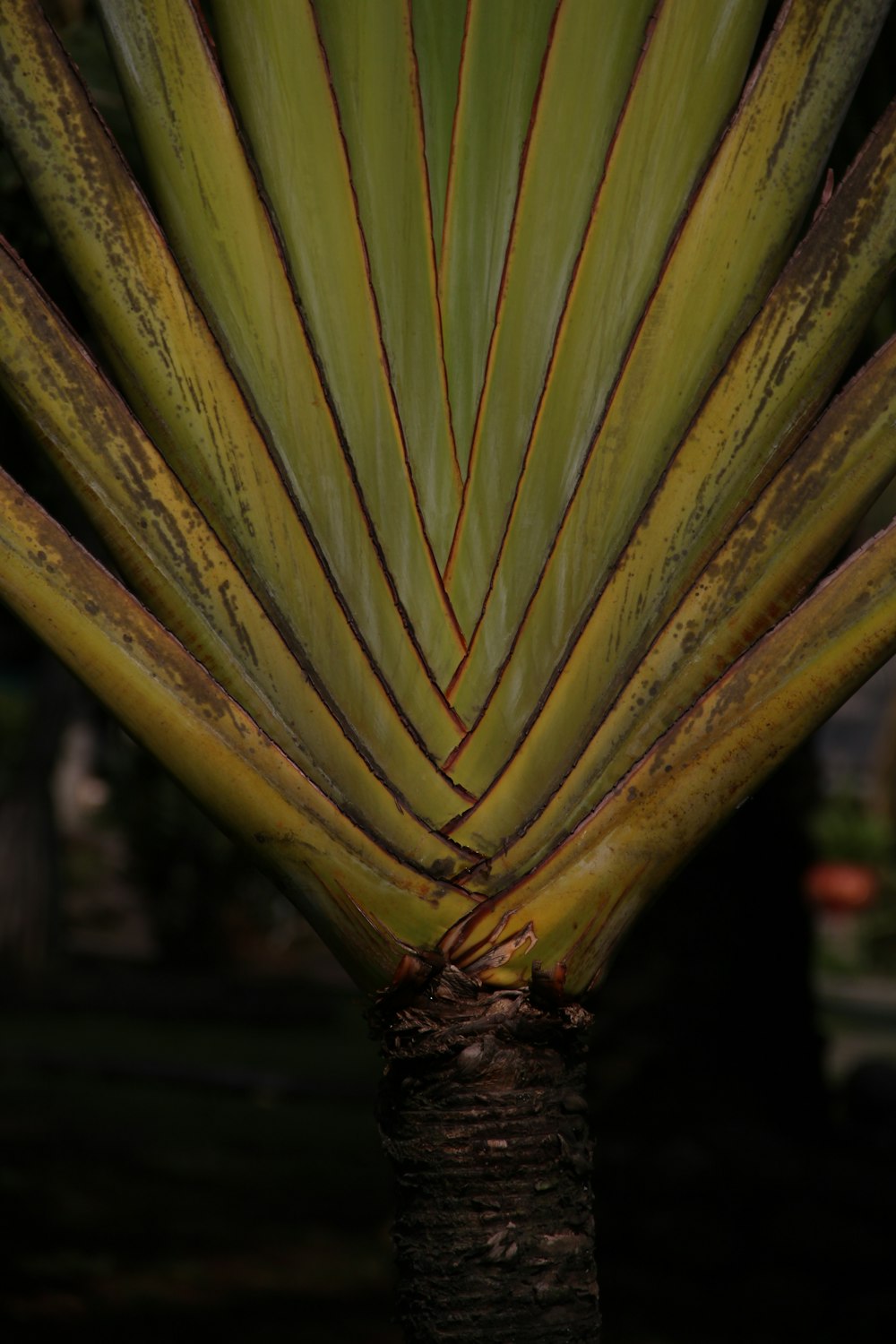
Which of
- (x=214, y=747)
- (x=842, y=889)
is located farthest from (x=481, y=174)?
(x=842, y=889)

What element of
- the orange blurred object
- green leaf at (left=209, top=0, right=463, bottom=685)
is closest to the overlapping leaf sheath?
green leaf at (left=209, top=0, right=463, bottom=685)

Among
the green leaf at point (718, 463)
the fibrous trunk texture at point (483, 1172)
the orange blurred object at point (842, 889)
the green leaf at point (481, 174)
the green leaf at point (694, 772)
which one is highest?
the orange blurred object at point (842, 889)

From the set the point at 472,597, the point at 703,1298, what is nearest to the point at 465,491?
the point at 472,597

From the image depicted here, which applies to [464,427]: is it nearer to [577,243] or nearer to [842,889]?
[577,243]

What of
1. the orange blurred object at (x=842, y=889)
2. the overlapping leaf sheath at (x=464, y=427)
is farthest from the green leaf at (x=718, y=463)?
the orange blurred object at (x=842, y=889)

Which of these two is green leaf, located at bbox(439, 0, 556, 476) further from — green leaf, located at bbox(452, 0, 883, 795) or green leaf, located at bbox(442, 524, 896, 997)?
green leaf, located at bbox(442, 524, 896, 997)

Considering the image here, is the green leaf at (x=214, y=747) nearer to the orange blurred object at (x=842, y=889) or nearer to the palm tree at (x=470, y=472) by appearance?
the palm tree at (x=470, y=472)
